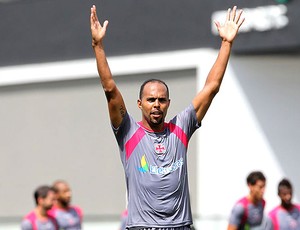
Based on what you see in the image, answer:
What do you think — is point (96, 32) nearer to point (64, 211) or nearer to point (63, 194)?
point (63, 194)

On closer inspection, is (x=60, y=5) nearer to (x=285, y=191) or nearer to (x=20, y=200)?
(x=20, y=200)

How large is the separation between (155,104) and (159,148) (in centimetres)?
32

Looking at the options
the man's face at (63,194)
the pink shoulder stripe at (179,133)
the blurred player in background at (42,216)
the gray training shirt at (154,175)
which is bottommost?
the gray training shirt at (154,175)

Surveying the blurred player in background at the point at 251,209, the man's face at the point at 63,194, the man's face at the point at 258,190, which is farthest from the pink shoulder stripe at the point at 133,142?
the man's face at the point at 63,194

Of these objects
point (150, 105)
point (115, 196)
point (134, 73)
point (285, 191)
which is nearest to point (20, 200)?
point (115, 196)

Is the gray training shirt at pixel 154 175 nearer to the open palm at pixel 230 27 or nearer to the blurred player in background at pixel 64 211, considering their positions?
the open palm at pixel 230 27

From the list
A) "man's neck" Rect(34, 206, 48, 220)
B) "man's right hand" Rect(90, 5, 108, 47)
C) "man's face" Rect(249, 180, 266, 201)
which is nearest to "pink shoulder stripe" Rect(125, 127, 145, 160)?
"man's right hand" Rect(90, 5, 108, 47)

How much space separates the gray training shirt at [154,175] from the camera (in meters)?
7.20

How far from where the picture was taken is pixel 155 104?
726cm

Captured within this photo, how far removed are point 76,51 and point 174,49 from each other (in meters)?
2.52

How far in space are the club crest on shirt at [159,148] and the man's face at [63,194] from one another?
8715mm

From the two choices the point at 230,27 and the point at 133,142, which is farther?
the point at 230,27

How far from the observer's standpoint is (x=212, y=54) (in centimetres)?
1978

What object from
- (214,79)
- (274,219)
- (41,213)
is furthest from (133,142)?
(274,219)
